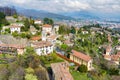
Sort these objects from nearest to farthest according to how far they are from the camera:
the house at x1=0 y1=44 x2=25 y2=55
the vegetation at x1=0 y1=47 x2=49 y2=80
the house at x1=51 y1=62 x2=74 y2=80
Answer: the vegetation at x1=0 y1=47 x2=49 y2=80
the house at x1=51 y1=62 x2=74 y2=80
the house at x1=0 y1=44 x2=25 y2=55

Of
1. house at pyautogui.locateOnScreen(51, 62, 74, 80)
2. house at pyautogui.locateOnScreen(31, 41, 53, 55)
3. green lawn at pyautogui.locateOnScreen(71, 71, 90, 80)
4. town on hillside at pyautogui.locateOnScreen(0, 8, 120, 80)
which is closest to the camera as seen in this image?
house at pyautogui.locateOnScreen(51, 62, 74, 80)

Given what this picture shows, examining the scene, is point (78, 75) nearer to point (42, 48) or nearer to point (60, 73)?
point (60, 73)

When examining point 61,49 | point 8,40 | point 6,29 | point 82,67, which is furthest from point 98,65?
point 6,29

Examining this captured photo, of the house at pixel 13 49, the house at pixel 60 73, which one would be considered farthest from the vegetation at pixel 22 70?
the house at pixel 13 49

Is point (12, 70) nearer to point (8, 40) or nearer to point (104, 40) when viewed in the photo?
point (8, 40)

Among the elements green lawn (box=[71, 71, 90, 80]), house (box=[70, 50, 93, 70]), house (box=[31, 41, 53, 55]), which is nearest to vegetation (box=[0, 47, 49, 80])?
green lawn (box=[71, 71, 90, 80])

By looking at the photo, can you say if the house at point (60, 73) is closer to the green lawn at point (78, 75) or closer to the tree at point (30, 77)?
the green lawn at point (78, 75)

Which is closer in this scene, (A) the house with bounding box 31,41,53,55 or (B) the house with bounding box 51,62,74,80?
(B) the house with bounding box 51,62,74,80

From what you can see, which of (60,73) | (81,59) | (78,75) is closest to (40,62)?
(60,73)

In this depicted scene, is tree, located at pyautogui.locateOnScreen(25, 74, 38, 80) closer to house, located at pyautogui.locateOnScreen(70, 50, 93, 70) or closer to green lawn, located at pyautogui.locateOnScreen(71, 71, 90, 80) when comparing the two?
green lawn, located at pyautogui.locateOnScreen(71, 71, 90, 80)

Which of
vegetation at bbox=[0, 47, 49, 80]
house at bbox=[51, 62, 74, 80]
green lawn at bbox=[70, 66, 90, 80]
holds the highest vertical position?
vegetation at bbox=[0, 47, 49, 80]

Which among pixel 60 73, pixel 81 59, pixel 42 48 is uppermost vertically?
pixel 42 48
